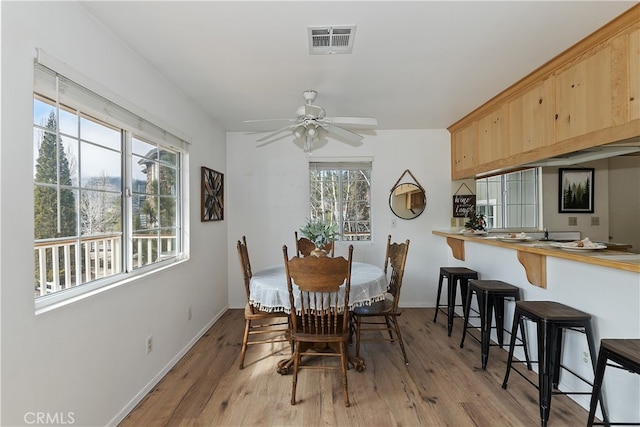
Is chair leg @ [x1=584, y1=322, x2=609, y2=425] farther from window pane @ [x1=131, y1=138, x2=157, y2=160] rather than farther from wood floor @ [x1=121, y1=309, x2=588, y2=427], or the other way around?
window pane @ [x1=131, y1=138, x2=157, y2=160]

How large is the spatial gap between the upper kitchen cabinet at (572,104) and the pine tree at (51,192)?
10.4 feet

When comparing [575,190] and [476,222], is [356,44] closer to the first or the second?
[476,222]

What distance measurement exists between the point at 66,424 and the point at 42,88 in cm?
164

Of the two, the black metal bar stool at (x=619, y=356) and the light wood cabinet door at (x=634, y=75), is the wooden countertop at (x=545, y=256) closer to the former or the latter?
the black metal bar stool at (x=619, y=356)

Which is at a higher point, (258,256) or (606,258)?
(606,258)

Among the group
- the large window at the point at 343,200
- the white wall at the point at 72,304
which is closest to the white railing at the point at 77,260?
the white wall at the point at 72,304

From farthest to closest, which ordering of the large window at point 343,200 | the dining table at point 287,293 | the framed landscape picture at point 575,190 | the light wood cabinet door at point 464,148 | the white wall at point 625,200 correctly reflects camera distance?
the large window at point 343,200, the light wood cabinet door at point 464,148, the framed landscape picture at point 575,190, the white wall at point 625,200, the dining table at point 287,293

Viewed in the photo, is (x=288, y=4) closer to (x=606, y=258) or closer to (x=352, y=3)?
(x=352, y=3)

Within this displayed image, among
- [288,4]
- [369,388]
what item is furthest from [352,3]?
[369,388]

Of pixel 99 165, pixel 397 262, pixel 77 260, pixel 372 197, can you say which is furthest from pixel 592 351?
pixel 99 165

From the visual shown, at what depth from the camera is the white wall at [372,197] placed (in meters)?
4.18

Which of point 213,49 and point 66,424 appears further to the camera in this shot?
point 213,49

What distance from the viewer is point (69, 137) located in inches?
66.0

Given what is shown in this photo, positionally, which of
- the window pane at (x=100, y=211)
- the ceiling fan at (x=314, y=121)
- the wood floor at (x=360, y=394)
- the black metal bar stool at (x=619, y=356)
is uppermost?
the ceiling fan at (x=314, y=121)
